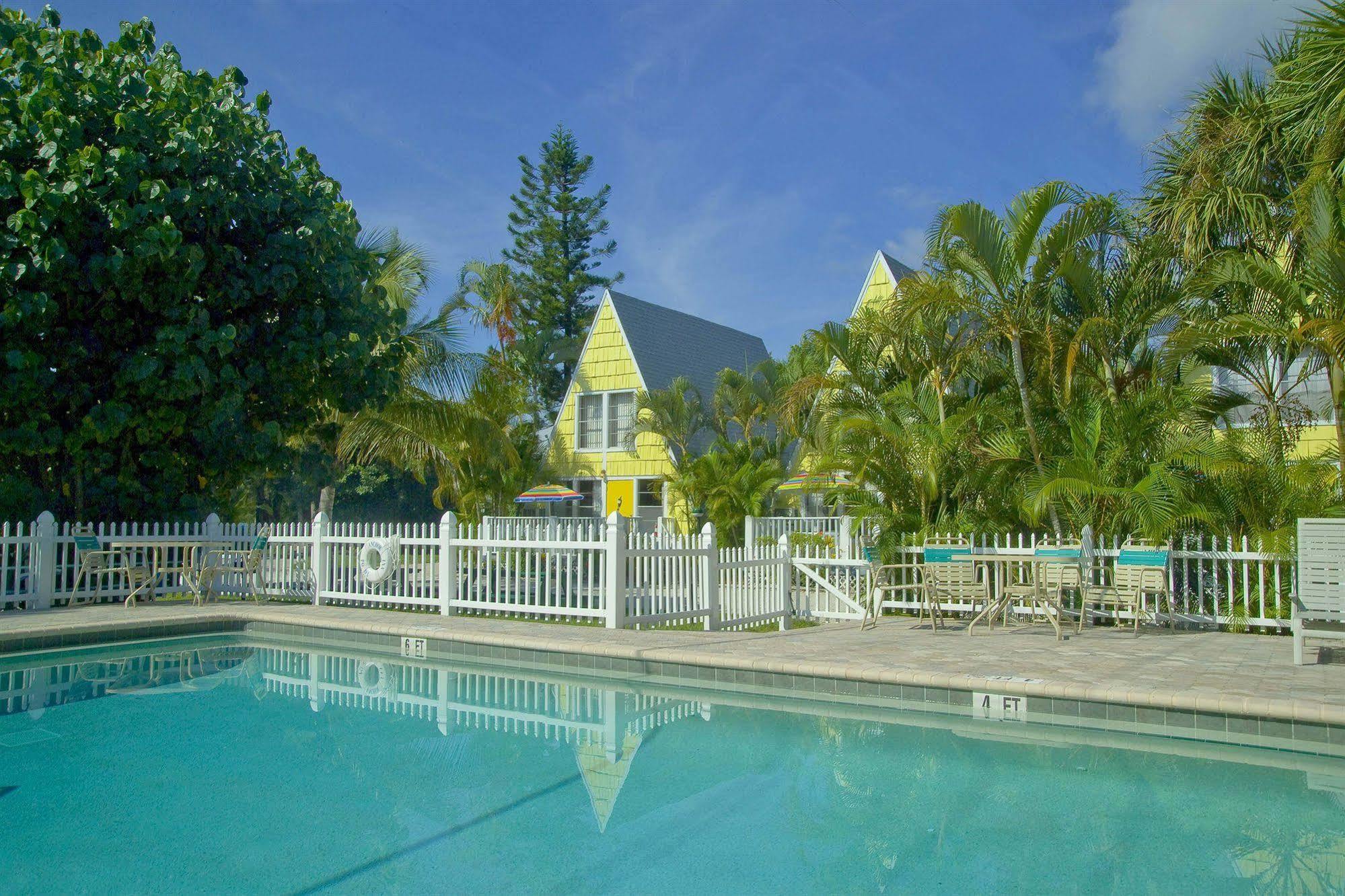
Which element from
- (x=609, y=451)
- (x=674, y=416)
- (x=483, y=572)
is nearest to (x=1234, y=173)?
(x=483, y=572)

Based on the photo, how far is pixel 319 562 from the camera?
14.0 m

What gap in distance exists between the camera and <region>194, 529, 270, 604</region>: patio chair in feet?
45.8

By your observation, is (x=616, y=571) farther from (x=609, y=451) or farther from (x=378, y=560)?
(x=609, y=451)

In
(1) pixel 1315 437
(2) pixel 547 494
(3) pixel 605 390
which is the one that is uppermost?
(3) pixel 605 390

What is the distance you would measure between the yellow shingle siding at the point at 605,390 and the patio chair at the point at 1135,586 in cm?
1398

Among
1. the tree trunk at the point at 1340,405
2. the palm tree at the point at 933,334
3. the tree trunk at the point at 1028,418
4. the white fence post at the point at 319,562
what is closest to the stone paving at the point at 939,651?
the white fence post at the point at 319,562

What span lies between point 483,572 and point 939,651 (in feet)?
20.8

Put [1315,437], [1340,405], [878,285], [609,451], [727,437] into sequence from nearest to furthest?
[1340,405], [1315,437], [727,437], [878,285], [609,451]

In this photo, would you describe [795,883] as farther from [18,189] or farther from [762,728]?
[18,189]

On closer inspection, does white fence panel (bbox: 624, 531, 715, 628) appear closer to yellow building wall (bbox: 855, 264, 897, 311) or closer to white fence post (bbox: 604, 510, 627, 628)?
white fence post (bbox: 604, 510, 627, 628)

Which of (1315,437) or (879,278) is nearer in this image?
(1315,437)

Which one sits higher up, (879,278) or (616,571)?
(879,278)

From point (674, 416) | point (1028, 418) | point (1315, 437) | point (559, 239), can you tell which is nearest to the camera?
point (1028, 418)

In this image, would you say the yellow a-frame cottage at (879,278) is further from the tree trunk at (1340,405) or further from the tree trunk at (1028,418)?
the tree trunk at (1340,405)
